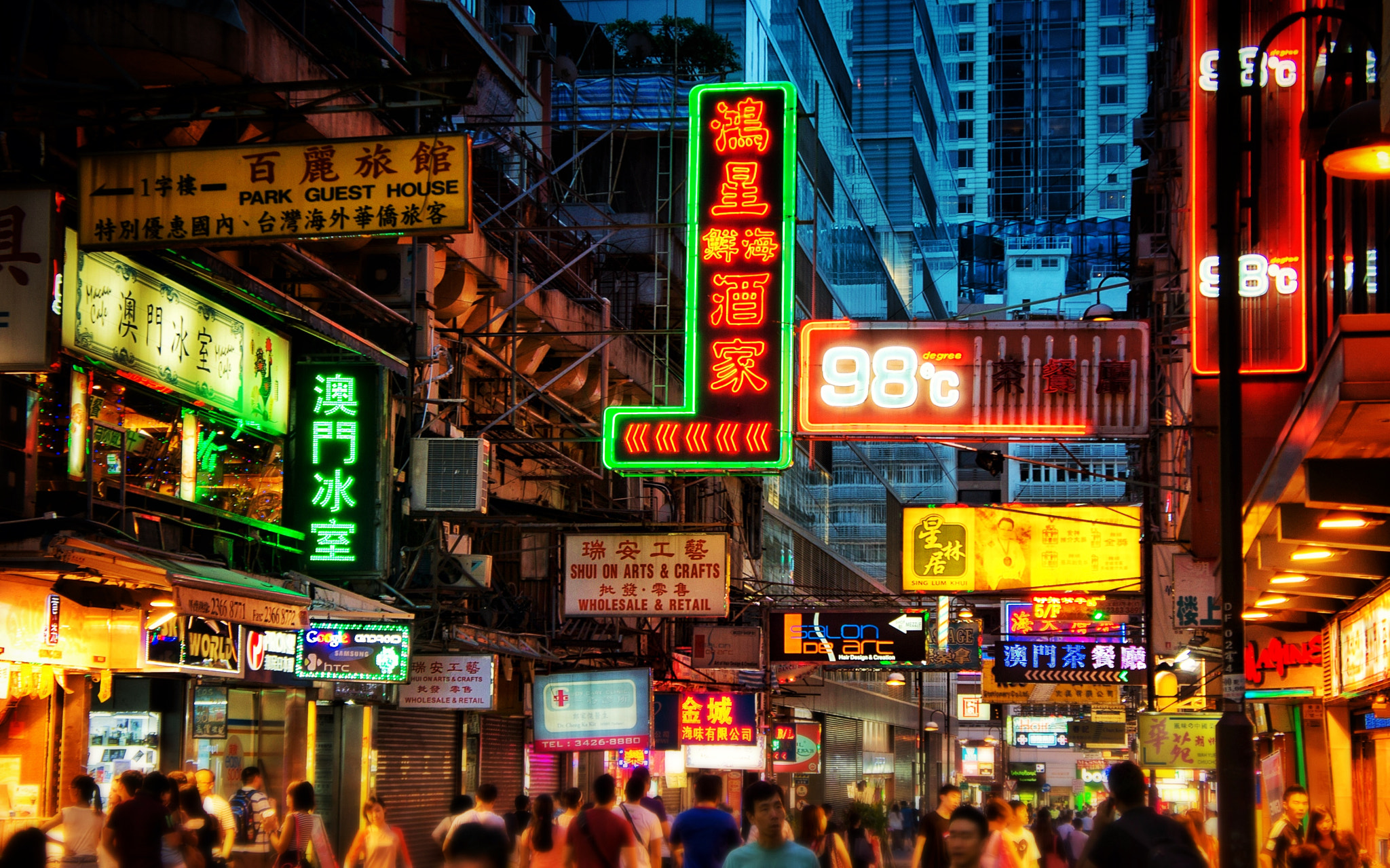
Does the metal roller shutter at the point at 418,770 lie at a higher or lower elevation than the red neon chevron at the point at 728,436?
lower

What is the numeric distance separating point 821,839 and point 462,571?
7.68 metres

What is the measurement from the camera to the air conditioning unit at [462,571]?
2120cm

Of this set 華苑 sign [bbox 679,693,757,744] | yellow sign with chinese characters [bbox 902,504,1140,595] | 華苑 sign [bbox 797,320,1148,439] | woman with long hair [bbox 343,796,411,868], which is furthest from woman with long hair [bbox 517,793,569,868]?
華苑 sign [bbox 679,693,757,744]

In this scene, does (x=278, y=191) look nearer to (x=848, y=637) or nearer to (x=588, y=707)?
(x=588, y=707)

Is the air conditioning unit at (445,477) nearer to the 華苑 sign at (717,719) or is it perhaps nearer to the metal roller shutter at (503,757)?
the metal roller shutter at (503,757)

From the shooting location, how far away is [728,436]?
1886 cm

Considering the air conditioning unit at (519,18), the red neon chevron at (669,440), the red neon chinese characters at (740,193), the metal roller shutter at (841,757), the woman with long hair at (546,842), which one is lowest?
the metal roller shutter at (841,757)

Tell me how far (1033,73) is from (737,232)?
142 metres

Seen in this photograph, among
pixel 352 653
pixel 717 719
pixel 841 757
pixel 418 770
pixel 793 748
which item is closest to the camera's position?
pixel 352 653

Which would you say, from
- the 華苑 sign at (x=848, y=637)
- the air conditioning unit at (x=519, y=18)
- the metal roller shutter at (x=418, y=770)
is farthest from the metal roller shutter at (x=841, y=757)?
the air conditioning unit at (x=519, y=18)

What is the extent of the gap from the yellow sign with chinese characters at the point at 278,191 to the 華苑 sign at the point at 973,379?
7559 millimetres

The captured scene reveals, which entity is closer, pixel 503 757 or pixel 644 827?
pixel 644 827

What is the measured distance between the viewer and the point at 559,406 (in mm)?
25891

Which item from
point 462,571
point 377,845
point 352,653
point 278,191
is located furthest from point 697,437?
point 278,191
